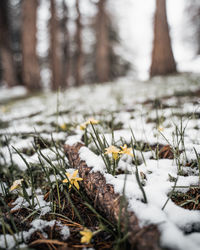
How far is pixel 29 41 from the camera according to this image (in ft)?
20.0

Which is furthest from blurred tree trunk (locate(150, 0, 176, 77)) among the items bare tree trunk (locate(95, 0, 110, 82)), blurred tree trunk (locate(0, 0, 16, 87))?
blurred tree trunk (locate(0, 0, 16, 87))

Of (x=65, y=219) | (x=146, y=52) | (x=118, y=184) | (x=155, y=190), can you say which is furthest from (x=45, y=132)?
(x=146, y=52)

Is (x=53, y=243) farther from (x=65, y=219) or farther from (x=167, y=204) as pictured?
(x=167, y=204)

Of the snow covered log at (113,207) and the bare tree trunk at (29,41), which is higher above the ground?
the bare tree trunk at (29,41)

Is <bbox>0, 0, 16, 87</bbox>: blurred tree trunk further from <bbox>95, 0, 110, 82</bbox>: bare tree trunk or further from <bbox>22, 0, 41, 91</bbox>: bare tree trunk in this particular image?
<bbox>95, 0, 110, 82</bbox>: bare tree trunk

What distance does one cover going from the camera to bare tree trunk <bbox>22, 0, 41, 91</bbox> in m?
5.98

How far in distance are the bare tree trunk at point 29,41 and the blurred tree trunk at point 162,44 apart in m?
5.02

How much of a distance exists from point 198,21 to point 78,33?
10432mm

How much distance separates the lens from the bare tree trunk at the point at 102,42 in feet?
27.4

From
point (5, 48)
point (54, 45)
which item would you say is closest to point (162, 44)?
point (54, 45)

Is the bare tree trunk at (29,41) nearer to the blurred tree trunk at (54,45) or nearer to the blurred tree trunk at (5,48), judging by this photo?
the blurred tree trunk at (54,45)

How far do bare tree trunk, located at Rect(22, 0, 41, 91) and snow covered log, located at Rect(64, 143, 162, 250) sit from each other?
20.8ft

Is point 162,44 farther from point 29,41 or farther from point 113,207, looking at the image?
point 113,207

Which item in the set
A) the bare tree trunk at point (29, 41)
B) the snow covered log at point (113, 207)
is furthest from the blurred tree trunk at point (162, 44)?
the snow covered log at point (113, 207)
